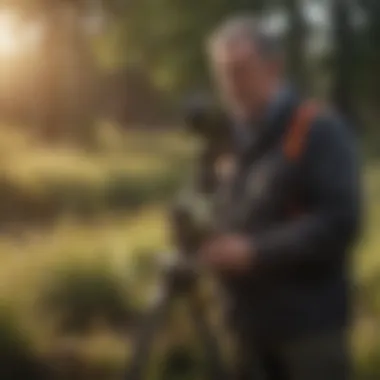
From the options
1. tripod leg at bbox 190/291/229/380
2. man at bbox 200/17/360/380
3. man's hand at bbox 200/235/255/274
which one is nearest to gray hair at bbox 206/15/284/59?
man at bbox 200/17/360/380

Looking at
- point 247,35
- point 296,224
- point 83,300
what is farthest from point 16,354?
point 247,35

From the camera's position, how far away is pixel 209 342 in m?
1.49

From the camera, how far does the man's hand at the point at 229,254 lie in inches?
57.1

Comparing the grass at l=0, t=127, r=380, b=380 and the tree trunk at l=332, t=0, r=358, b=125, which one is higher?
the tree trunk at l=332, t=0, r=358, b=125

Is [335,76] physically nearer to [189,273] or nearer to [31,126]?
[189,273]

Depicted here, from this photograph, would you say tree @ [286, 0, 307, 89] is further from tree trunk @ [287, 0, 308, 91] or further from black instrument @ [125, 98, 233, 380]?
black instrument @ [125, 98, 233, 380]

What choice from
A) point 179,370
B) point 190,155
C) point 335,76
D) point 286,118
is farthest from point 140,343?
point 335,76

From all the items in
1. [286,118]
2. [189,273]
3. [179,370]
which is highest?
[286,118]

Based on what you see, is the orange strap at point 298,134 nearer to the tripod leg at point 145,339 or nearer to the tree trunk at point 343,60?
the tree trunk at point 343,60

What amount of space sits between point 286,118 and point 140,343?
424mm

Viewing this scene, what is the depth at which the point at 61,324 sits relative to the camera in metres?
1.47

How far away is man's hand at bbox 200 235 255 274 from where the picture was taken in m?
1.45

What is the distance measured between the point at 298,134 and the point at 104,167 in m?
0.31

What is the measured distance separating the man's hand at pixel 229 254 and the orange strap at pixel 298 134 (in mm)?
152
